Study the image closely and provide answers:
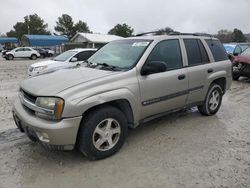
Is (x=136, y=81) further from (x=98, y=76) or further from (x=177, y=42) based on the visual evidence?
(x=177, y=42)

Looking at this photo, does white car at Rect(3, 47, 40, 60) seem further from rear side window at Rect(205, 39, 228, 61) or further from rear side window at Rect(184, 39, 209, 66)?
rear side window at Rect(184, 39, 209, 66)

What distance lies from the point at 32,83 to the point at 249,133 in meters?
3.94

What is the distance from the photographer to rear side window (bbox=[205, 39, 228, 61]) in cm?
570

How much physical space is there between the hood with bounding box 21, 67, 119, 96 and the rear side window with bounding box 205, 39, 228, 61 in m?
2.74

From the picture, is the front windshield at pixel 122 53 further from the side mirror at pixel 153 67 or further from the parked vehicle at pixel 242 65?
the parked vehicle at pixel 242 65

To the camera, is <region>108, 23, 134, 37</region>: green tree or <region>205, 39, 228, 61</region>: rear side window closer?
<region>205, 39, 228, 61</region>: rear side window

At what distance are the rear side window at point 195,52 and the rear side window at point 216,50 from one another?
324 mm

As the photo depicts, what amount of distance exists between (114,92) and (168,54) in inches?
58.9

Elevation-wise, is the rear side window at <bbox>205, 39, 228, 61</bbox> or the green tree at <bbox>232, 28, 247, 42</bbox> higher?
the green tree at <bbox>232, 28, 247, 42</bbox>

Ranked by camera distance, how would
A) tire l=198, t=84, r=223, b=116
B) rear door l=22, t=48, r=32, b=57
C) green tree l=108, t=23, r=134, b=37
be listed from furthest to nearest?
green tree l=108, t=23, r=134, b=37 → rear door l=22, t=48, r=32, b=57 → tire l=198, t=84, r=223, b=116

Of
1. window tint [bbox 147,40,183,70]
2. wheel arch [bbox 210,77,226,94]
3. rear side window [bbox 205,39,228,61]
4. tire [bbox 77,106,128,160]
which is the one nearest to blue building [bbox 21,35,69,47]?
rear side window [bbox 205,39,228,61]

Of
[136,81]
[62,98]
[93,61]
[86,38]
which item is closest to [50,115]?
[62,98]

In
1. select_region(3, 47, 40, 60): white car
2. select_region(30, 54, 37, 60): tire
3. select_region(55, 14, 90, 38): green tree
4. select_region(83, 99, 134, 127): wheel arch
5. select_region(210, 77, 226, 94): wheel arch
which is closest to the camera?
select_region(83, 99, 134, 127): wheel arch

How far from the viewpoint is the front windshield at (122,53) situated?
433 centimetres
